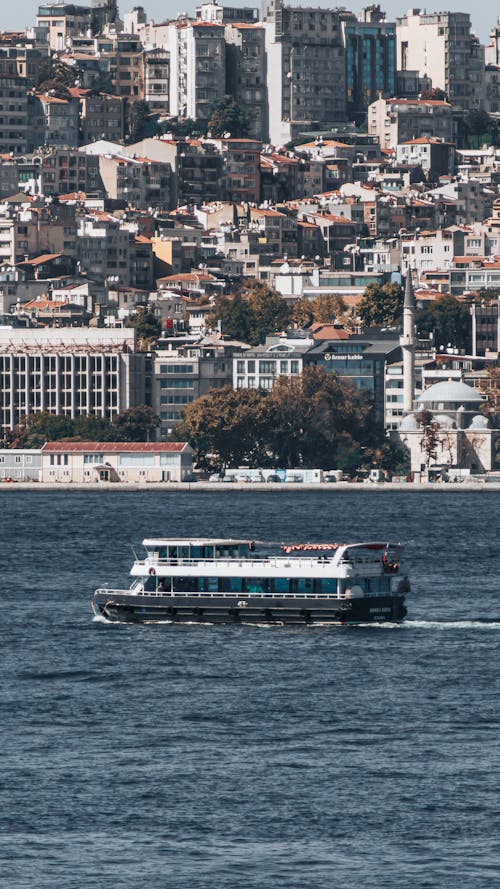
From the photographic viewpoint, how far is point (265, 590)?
7119 cm

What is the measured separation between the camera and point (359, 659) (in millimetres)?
64062

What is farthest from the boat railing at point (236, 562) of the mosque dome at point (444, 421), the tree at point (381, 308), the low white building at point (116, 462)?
the tree at point (381, 308)

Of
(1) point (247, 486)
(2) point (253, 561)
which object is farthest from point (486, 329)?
(2) point (253, 561)

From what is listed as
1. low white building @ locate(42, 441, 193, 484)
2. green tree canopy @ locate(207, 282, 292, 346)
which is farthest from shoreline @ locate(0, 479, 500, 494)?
green tree canopy @ locate(207, 282, 292, 346)

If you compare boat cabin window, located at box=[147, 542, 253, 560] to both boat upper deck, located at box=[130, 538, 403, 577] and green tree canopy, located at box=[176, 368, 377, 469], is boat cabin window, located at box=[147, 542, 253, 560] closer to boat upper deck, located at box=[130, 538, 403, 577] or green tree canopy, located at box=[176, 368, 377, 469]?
boat upper deck, located at box=[130, 538, 403, 577]

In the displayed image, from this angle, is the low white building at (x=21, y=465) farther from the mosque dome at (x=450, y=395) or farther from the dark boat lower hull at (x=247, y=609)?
the dark boat lower hull at (x=247, y=609)

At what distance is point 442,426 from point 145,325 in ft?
82.6

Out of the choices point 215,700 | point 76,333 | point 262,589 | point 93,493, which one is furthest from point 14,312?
point 215,700

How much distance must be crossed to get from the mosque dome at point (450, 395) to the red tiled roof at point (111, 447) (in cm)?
2014

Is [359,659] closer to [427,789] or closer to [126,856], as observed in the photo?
[427,789]

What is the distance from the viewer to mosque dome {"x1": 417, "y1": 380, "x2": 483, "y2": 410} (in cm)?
17962

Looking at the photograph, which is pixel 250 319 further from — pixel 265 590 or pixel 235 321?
pixel 265 590

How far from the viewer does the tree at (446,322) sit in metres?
196

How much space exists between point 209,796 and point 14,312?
504 feet
